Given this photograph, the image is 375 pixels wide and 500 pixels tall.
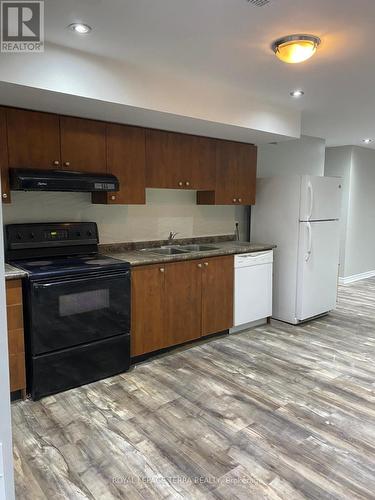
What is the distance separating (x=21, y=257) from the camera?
3.00 metres

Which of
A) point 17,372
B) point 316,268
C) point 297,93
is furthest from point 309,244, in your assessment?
point 17,372

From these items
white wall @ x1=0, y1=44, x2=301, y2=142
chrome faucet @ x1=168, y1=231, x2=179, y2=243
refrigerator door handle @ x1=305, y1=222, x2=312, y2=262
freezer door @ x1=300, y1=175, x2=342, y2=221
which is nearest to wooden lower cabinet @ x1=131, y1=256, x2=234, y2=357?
chrome faucet @ x1=168, y1=231, x2=179, y2=243

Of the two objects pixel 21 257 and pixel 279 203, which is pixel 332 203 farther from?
pixel 21 257

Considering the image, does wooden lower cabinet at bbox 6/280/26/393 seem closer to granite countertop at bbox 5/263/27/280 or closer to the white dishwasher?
granite countertop at bbox 5/263/27/280

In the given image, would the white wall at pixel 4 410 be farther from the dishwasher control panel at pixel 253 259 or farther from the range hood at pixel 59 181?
the dishwasher control panel at pixel 253 259

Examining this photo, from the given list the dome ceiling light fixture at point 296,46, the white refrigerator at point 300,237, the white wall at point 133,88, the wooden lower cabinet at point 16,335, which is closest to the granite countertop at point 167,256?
the white refrigerator at point 300,237

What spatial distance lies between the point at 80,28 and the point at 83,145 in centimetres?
104

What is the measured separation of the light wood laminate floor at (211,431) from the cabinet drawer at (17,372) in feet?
0.46

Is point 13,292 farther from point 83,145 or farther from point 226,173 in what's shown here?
point 226,173

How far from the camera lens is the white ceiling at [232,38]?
1909mm

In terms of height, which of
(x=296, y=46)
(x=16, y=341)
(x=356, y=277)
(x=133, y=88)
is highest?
(x=296, y=46)

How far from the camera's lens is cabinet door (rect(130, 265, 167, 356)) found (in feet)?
10.5

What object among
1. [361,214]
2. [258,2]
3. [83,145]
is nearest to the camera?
[258,2]

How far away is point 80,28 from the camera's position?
2.13 metres
